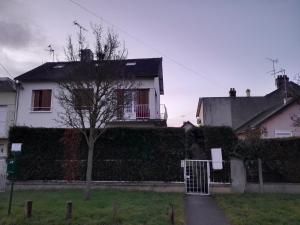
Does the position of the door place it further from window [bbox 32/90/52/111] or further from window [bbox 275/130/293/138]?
window [bbox 275/130/293/138]

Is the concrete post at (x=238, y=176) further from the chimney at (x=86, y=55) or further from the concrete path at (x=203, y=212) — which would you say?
the chimney at (x=86, y=55)

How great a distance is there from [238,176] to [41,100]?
15.0 meters

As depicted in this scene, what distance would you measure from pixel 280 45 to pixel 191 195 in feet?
25.7

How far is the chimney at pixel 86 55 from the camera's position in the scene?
1150 centimetres

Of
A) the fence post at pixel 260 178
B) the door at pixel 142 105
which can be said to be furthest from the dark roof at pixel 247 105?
the fence post at pixel 260 178

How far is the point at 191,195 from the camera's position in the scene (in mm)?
11883

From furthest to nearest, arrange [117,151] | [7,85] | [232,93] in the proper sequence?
[232,93]
[7,85]
[117,151]

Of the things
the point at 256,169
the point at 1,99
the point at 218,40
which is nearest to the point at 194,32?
the point at 218,40

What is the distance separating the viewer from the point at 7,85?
22031mm

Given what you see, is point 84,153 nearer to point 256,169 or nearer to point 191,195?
point 191,195

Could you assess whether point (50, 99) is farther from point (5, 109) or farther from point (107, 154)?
point (107, 154)

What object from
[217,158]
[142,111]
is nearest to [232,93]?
[142,111]

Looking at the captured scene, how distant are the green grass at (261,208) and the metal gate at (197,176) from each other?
90 cm

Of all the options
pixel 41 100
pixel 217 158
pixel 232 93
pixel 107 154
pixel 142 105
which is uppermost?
pixel 232 93
